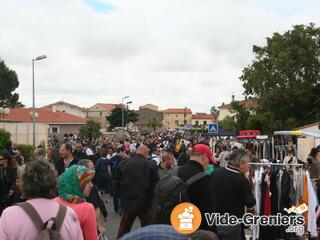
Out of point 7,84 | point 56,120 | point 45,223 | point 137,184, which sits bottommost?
point 137,184

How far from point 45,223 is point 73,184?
3.07 feet

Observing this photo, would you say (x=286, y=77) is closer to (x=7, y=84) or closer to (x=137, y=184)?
(x=137, y=184)

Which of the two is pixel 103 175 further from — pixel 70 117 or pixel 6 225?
pixel 70 117

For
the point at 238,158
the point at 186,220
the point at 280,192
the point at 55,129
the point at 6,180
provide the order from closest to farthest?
the point at 186,220 < the point at 238,158 < the point at 6,180 < the point at 280,192 < the point at 55,129

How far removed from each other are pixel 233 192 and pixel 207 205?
0.59m

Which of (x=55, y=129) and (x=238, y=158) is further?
(x=55, y=129)

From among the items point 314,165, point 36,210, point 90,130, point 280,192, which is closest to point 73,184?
point 36,210

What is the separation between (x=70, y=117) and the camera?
90688 millimetres

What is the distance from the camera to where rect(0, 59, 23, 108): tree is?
79562 millimetres

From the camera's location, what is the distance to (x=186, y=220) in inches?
125

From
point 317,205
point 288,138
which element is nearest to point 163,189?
point 317,205

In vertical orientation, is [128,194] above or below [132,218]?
above

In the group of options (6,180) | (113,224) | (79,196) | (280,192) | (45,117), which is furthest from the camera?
(45,117)

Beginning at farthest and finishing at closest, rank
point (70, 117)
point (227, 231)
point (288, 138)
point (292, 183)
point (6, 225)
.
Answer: point (70, 117), point (288, 138), point (292, 183), point (227, 231), point (6, 225)
